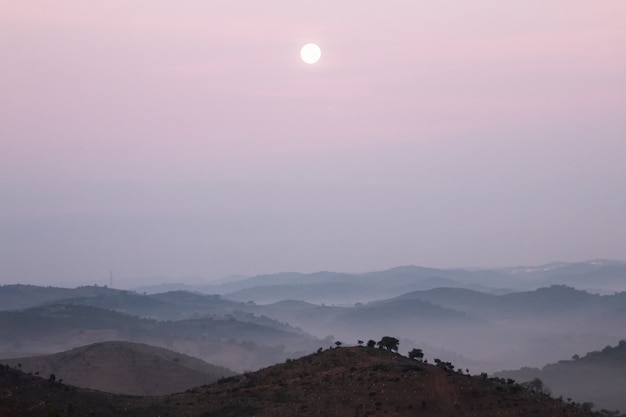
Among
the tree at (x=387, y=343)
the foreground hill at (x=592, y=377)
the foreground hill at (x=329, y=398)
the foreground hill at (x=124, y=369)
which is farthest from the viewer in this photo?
the foreground hill at (x=592, y=377)

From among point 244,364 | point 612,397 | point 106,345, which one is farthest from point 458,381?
point 244,364

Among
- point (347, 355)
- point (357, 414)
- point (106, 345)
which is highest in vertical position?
point (106, 345)

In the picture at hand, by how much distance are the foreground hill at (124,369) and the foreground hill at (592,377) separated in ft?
169

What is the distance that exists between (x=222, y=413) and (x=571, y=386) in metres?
89.4

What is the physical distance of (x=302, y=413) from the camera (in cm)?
4997

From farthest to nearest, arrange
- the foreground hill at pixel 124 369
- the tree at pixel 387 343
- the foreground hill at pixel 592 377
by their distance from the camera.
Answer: the foreground hill at pixel 592 377, the foreground hill at pixel 124 369, the tree at pixel 387 343

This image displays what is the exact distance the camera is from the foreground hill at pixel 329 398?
50312 mm

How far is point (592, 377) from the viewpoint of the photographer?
129750 millimetres

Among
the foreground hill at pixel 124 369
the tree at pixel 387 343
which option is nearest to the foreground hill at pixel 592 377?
the tree at pixel 387 343

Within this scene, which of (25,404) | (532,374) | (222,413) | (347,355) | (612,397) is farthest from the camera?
(532,374)

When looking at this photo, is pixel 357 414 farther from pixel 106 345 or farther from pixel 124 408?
pixel 106 345

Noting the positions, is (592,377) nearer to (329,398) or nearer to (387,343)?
(387,343)

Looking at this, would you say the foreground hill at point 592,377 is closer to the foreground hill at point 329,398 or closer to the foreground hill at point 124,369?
the foreground hill at point 124,369

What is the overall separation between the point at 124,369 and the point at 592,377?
242ft
